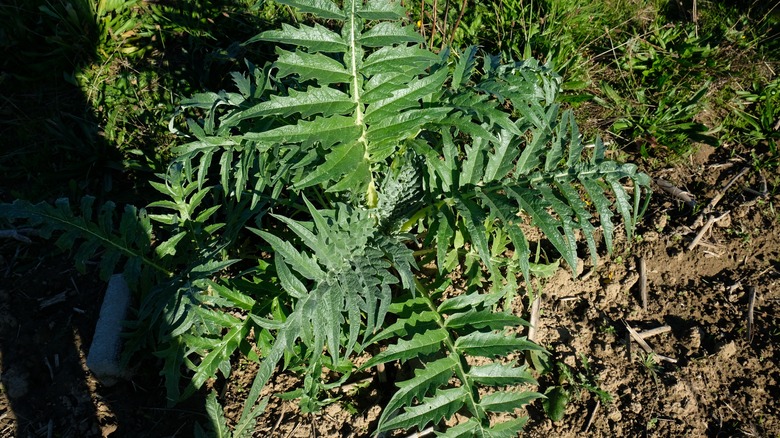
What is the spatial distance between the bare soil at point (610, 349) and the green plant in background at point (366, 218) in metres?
0.28

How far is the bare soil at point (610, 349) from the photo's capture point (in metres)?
2.94

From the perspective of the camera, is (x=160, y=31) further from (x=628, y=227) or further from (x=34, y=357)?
(x=628, y=227)

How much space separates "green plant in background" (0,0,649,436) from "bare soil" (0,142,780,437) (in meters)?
0.28

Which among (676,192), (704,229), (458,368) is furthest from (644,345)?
(458,368)

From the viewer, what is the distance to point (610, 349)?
10.3ft

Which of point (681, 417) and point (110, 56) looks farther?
point (110, 56)

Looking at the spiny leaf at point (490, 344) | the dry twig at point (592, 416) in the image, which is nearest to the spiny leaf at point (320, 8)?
the spiny leaf at point (490, 344)

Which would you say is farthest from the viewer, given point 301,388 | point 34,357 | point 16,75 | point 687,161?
point 16,75

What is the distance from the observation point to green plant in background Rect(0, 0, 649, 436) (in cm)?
228

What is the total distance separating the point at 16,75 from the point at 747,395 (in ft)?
15.6

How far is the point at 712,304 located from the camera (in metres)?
3.24

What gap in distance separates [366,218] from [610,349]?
1.49 metres

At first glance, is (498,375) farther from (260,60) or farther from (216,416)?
(260,60)

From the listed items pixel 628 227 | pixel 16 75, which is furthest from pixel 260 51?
pixel 628 227
